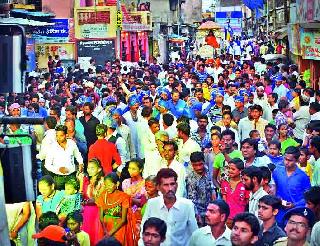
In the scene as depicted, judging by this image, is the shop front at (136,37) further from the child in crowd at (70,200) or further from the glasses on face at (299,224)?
the glasses on face at (299,224)

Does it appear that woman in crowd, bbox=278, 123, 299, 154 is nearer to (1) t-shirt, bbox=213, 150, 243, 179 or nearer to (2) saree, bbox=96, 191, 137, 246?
(1) t-shirt, bbox=213, 150, 243, 179

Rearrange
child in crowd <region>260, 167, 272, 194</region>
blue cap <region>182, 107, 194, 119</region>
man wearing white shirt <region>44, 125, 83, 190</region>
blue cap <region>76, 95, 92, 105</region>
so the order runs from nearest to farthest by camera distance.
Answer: child in crowd <region>260, 167, 272, 194</region> < man wearing white shirt <region>44, 125, 83, 190</region> < blue cap <region>182, 107, 194, 119</region> < blue cap <region>76, 95, 92, 105</region>

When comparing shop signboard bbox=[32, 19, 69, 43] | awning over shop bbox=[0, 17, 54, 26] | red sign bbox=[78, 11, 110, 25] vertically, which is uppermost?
awning over shop bbox=[0, 17, 54, 26]

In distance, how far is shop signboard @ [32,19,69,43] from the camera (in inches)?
1380

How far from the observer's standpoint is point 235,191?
32.3 feet

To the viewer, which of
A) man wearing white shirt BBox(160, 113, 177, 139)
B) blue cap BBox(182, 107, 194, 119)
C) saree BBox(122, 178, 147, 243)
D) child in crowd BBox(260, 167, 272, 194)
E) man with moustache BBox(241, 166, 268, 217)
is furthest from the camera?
blue cap BBox(182, 107, 194, 119)

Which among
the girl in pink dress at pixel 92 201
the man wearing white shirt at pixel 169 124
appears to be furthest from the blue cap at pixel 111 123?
the girl in pink dress at pixel 92 201

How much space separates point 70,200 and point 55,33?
27040 mm

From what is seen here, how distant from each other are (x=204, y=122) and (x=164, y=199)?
16.4 ft

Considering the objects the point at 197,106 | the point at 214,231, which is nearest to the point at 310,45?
the point at 197,106

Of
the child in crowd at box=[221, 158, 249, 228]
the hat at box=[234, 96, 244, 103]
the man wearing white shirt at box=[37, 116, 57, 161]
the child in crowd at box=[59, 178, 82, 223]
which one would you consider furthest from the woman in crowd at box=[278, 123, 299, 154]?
the child in crowd at box=[59, 178, 82, 223]

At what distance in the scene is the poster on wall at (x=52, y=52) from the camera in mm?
34906

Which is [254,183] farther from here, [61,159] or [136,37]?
[136,37]

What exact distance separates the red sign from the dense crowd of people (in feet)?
75.8
